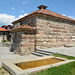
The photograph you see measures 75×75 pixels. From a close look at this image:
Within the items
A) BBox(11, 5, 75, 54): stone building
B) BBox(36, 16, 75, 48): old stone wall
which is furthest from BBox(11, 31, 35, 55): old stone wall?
BBox(36, 16, 75, 48): old stone wall

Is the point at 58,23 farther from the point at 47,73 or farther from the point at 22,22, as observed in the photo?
→ the point at 47,73

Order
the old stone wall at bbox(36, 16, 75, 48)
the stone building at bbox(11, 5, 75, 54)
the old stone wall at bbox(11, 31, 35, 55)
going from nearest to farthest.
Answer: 1. the old stone wall at bbox(11, 31, 35, 55)
2. the stone building at bbox(11, 5, 75, 54)
3. the old stone wall at bbox(36, 16, 75, 48)

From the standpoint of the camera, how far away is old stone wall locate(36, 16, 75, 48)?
31.8ft

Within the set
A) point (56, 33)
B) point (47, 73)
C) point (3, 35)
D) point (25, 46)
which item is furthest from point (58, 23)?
point (3, 35)

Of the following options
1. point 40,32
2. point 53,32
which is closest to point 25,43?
point 40,32

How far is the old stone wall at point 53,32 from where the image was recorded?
970 centimetres

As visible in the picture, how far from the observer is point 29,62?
4852mm

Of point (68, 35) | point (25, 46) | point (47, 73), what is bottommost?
point (47, 73)

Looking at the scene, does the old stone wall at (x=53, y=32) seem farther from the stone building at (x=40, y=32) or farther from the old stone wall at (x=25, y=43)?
the old stone wall at (x=25, y=43)

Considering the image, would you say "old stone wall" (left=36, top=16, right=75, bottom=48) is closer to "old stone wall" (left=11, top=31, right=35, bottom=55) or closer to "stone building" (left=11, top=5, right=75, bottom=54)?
"stone building" (left=11, top=5, right=75, bottom=54)

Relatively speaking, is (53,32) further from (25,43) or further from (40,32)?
(25,43)

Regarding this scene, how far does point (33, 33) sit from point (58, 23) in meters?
3.80

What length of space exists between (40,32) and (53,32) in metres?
1.91

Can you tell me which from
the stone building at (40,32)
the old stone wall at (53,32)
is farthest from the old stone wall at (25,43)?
the old stone wall at (53,32)
